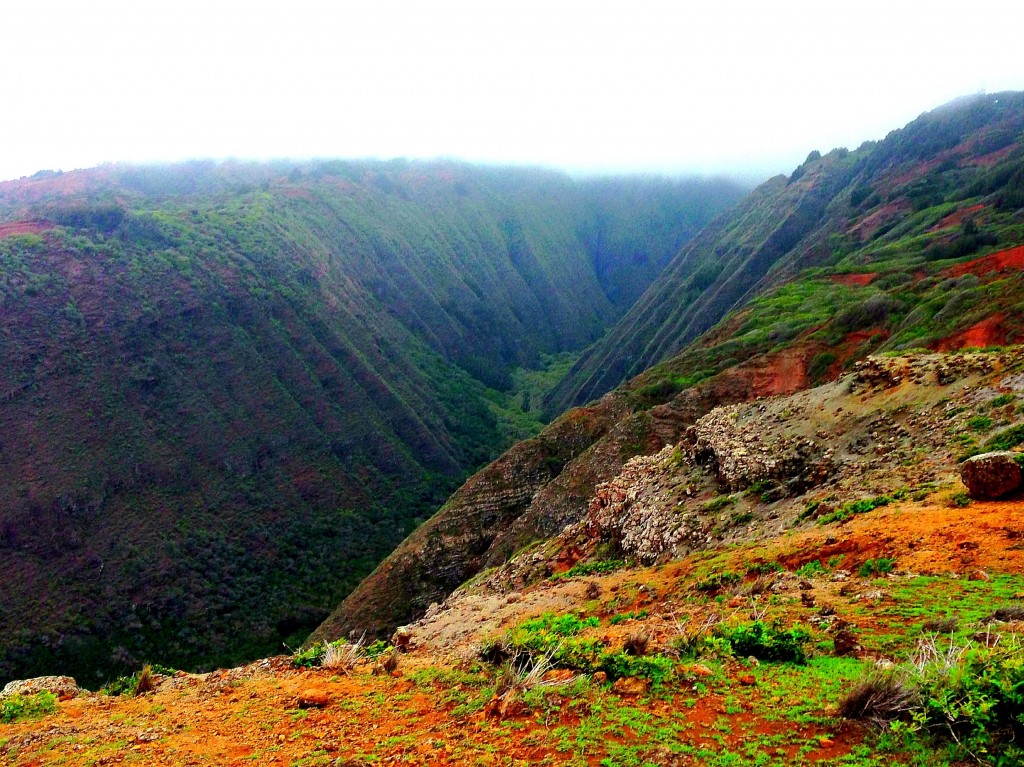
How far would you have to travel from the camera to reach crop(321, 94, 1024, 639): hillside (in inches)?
1249

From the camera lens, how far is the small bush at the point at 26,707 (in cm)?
1041

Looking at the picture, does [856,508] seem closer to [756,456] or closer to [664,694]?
[756,456]

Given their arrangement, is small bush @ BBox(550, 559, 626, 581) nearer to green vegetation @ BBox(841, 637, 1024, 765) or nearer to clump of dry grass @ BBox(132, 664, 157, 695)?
clump of dry grass @ BBox(132, 664, 157, 695)

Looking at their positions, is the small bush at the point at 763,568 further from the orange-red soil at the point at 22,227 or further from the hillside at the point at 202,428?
the orange-red soil at the point at 22,227

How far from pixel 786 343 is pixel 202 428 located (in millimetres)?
49745

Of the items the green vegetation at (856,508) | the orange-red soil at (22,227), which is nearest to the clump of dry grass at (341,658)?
the green vegetation at (856,508)

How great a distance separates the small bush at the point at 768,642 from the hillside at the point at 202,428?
147 ft

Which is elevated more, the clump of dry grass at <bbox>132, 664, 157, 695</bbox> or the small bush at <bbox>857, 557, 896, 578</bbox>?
the small bush at <bbox>857, 557, 896, 578</bbox>

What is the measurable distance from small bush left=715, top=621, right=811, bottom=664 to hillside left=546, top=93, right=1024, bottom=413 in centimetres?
4015

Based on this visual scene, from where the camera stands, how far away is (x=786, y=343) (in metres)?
41.6

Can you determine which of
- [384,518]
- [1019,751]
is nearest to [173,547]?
[384,518]

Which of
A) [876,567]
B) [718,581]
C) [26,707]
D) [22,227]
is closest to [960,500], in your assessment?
[876,567]

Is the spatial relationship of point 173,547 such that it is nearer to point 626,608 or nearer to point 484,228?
point 626,608

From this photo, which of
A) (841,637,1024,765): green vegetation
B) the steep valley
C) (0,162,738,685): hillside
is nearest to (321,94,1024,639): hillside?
the steep valley
